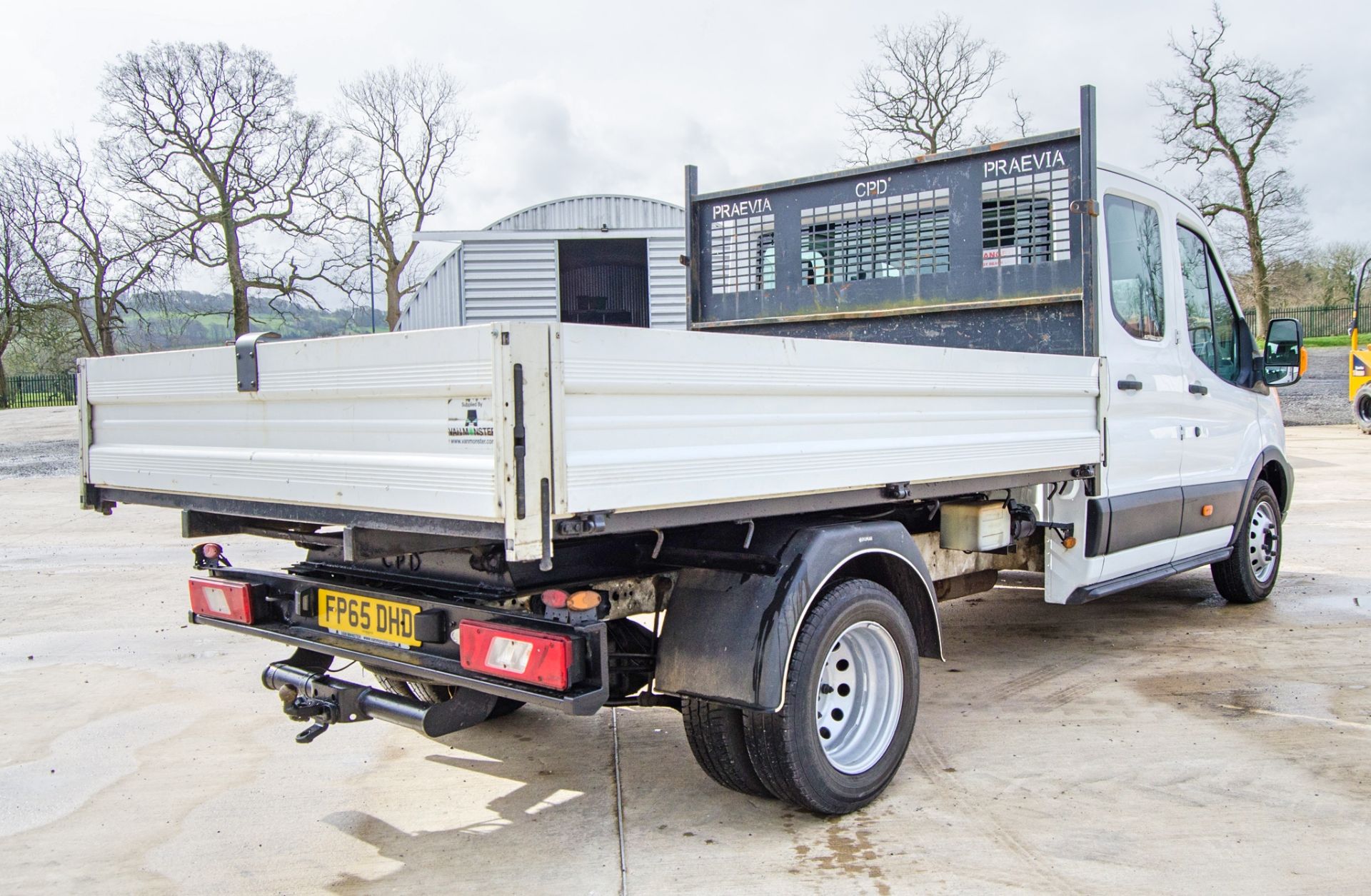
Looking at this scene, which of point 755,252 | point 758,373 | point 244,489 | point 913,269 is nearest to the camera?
point 758,373

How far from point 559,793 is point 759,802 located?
741mm

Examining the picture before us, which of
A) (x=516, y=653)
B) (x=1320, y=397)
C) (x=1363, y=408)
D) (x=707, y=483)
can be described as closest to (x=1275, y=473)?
(x=707, y=483)

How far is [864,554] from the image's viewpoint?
352 centimetres

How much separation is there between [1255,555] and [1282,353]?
1.31 meters

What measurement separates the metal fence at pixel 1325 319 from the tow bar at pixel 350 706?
3196 centimetres

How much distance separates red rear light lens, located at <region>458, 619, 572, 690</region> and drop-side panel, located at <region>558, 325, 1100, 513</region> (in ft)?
1.62

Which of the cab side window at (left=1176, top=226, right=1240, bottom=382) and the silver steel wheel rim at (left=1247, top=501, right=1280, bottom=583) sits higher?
the cab side window at (left=1176, top=226, right=1240, bottom=382)

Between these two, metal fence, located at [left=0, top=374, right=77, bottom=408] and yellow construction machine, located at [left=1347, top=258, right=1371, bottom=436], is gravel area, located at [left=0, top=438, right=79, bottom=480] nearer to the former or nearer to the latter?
metal fence, located at [left=0, top=374, right=77, bottom=408]

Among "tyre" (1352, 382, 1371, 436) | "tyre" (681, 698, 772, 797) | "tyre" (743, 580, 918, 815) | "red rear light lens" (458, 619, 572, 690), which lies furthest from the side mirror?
"tyre" (1352, 382, 1371, 436)

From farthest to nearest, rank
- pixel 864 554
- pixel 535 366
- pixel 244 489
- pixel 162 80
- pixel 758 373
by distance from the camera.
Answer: pixel 162 80
pixel 864 554
pixel 244 489
pixel 758 373
pixel 535 366

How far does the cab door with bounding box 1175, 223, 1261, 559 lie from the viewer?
18.2 feet

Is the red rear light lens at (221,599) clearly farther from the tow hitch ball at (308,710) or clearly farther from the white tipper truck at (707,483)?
the tow hitch ball at (308,710)

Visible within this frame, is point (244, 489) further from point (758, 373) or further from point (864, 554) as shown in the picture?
point (864, 554)

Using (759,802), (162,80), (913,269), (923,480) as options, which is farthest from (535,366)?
(162,80)
